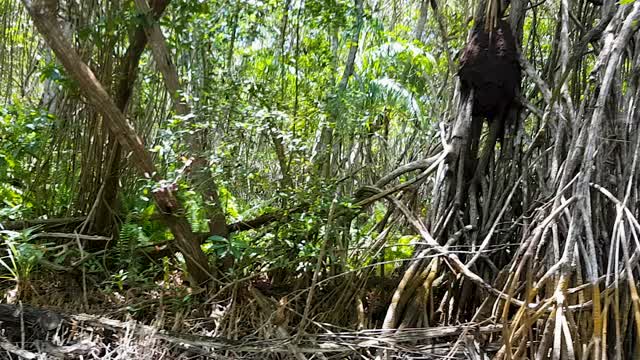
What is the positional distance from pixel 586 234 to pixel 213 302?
1.77 metres

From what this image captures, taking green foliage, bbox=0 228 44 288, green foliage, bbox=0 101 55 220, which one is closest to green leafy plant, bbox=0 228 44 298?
green foliage, bbox=0 228 44 288

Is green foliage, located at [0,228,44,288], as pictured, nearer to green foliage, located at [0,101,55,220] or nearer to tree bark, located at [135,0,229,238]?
green foliage, located at [0,101,55,220]

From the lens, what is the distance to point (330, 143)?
147 inches

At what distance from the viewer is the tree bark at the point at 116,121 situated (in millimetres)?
2742

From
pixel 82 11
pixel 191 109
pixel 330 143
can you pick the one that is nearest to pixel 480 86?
pixel 330 143

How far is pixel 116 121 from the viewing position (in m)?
2.89

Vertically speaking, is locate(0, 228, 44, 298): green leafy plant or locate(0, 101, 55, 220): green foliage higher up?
locate(0, 101, 55, 220): green foliage

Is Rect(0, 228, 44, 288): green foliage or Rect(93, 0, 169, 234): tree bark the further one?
Rect(93, 0, 169, 234): tree bark

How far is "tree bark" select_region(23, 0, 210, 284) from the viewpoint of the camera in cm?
274

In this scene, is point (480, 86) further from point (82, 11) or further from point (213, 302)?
point (82, 11)

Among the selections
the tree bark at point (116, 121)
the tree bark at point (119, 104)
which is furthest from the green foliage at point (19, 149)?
the tree bark at point (116, 121)

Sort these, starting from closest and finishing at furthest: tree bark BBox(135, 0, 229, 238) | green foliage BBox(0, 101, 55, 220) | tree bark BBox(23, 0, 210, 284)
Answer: tree bark BBox(23, 0, 210, 284)
tree bark BBox(135, 0, 229, 238)
green foliage BBox(0, 101, 55, 220)

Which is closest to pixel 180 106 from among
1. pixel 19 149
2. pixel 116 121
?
pixel 116 121

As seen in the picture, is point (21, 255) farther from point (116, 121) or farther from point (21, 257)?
point (116, 121)
